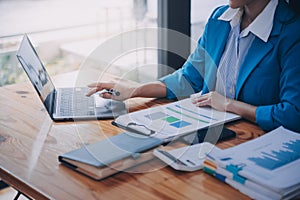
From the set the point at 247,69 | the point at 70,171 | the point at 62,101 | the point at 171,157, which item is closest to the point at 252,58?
the point at 247,69

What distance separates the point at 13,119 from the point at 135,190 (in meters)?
0.71

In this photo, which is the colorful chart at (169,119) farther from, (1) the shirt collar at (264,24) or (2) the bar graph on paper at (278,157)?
(1) the shirt collar at (264,24)

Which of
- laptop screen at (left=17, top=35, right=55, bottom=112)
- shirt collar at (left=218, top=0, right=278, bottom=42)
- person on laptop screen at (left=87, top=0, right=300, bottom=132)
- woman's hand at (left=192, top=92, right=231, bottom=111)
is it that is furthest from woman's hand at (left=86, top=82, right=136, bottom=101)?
shirt collar at (left=218, top=0, right=278, bottom=42)

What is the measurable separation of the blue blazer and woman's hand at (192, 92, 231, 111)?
0.13 m

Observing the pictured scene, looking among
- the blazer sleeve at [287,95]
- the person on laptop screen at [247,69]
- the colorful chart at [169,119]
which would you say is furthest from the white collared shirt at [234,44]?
the colorful chart at [169,119]

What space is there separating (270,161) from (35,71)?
3.07ft

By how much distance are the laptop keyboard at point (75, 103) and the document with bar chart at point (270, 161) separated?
630 mm

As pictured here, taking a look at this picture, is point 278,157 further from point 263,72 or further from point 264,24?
point 264,24

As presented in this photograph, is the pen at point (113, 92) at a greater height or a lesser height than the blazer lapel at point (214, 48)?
lesser

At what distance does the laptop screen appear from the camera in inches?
67.9

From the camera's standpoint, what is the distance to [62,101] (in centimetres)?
193

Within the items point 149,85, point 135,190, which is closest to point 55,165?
point 135,190

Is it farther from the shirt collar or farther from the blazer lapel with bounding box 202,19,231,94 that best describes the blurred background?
the shirt collar

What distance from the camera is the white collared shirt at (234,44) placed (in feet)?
6.18
